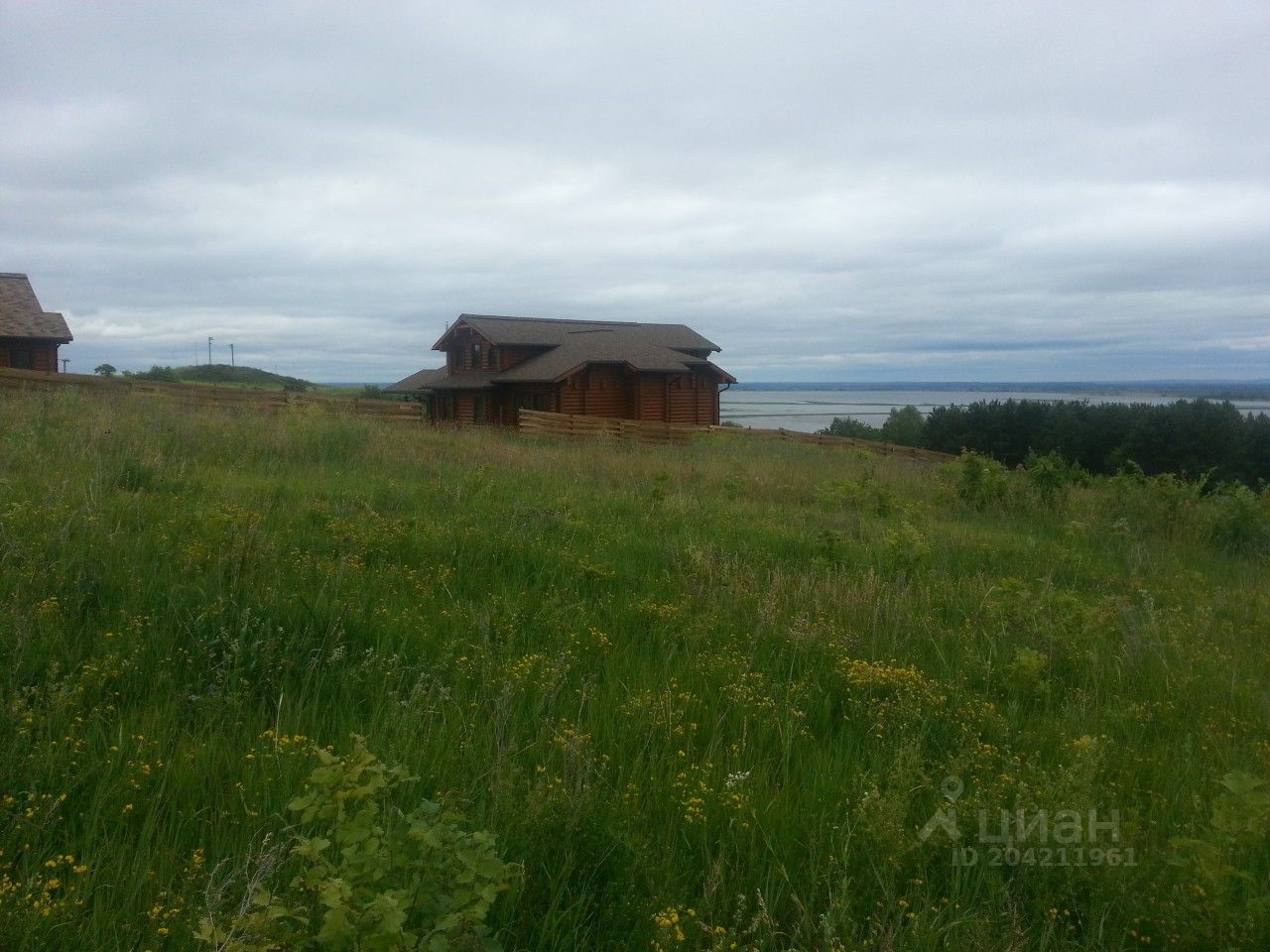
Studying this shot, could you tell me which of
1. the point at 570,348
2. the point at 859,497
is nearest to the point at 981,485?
the point at 859,497

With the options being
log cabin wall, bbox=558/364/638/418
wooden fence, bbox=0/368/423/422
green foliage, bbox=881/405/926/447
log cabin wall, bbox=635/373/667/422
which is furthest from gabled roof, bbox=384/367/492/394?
green foliage, bbox=881/405/926/447

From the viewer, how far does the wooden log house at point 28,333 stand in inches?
1238

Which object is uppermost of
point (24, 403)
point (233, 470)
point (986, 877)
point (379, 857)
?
point (24, 403)

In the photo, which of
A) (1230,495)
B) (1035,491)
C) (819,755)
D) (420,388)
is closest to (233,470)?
(819,755)

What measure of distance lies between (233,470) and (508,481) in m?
2.86

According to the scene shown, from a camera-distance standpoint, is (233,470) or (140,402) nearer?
(233,470)

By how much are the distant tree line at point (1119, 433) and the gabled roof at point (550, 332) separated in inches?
597

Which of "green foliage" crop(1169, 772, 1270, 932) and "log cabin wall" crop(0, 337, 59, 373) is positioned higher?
"log cabin wall" crop(0, 337, 59, 373)

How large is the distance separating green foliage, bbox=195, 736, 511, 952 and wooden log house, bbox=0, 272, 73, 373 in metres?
35.0

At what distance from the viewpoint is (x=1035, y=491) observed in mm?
12203

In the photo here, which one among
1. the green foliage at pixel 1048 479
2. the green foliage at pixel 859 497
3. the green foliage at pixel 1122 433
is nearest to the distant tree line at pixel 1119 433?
the green foliage at pixel 1122 433

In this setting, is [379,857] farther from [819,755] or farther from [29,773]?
[819,755]

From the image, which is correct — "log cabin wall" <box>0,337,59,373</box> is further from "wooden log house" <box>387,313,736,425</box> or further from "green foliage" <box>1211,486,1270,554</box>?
"green foliage" <box>1211,486,1270,554</box>

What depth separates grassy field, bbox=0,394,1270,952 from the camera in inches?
103
